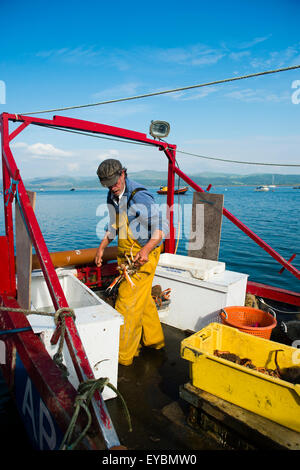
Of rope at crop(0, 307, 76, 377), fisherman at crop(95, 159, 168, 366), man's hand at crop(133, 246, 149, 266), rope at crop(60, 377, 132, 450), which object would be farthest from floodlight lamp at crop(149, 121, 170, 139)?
rope at crop(60, 377, 132, 450)

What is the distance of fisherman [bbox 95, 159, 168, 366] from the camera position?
10.7 ft

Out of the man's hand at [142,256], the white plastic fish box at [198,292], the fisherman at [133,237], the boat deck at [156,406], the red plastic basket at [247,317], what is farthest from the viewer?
the white plastic fish box at [198,292]

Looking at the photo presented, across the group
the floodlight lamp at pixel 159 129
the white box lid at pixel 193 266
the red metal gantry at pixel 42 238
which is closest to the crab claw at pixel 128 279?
the red metal gantry at pixel 42 238

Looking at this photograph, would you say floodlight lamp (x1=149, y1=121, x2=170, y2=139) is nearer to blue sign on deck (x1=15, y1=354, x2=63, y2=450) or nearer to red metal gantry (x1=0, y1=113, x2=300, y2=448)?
red metal gantry (x1=0, y1=113, x2=300, y2=448)

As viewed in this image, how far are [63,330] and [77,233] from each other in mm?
20495

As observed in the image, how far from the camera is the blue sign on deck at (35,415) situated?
1.76 metres

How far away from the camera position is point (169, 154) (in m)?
5.42

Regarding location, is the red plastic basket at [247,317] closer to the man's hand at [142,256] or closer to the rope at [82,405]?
the man's hand at [142,256]

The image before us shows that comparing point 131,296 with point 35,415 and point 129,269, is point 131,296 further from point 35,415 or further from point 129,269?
point 35,415

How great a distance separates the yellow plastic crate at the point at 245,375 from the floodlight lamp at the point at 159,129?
3.38m

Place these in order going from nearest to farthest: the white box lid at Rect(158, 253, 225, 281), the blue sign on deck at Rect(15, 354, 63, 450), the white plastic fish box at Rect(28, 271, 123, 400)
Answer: the blue sign on deck at Rect(15, 354, 63, 450) < the white plastic fish box at Rect(28, 271, 123, 400) < the white box lid at Rect(158, 253, 225, 281)

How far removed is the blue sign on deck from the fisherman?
3.76 ft

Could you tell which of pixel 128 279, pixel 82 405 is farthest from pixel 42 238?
pixel 82 405
